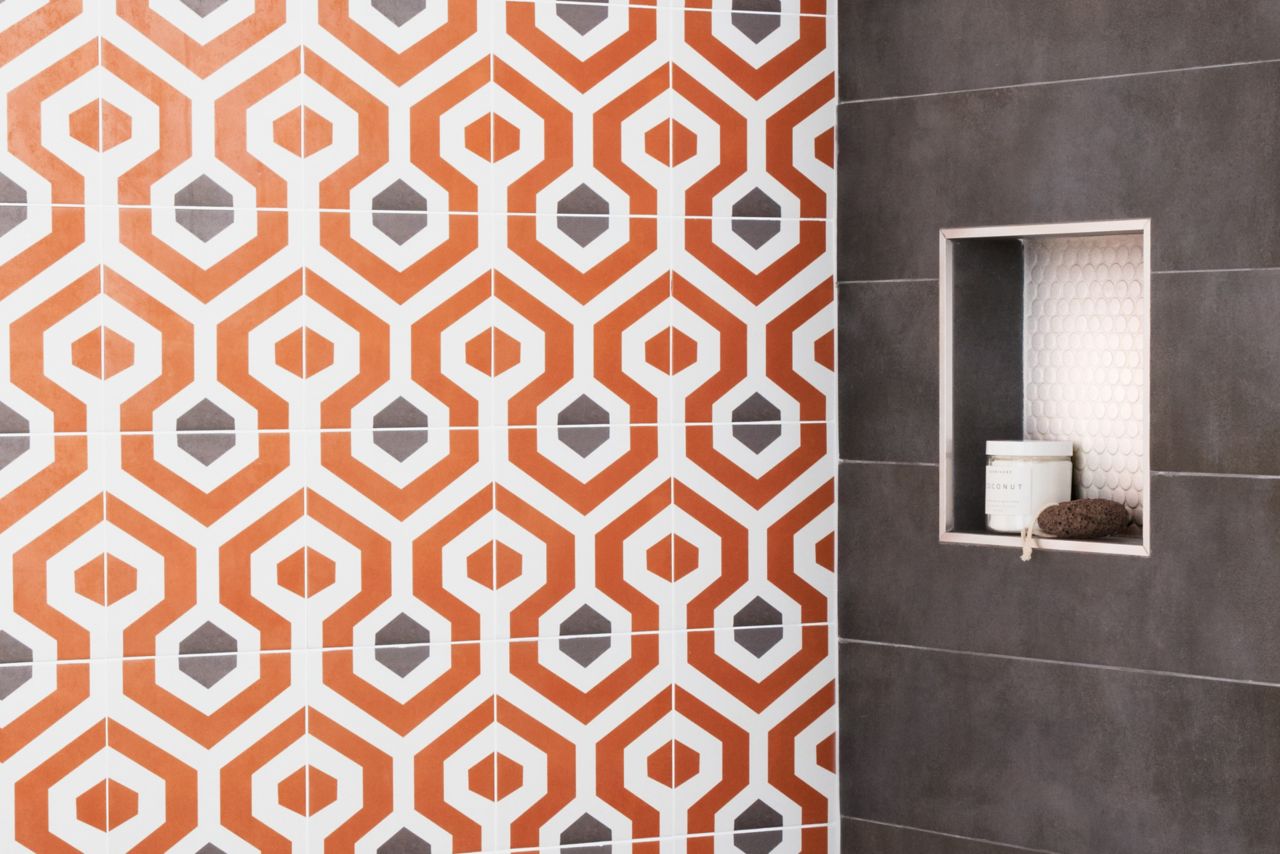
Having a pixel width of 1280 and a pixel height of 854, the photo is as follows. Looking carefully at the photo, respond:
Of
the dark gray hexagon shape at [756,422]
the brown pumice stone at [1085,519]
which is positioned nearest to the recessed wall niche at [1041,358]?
the brown pumice stone at [1085,519]

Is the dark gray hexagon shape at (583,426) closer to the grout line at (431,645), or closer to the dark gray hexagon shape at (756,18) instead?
the grout line at (431,645)

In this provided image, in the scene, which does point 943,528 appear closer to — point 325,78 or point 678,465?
point 678,465

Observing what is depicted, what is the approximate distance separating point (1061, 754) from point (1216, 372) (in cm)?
62

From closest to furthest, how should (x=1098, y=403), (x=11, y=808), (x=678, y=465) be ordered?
1. (x=11, y=808)
2. (x=1098, y=403)
3. (x=678, y=465)

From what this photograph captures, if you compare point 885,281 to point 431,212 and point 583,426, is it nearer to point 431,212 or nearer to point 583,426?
point 583,426

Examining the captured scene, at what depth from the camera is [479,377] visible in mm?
2279

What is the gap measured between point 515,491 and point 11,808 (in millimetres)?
878

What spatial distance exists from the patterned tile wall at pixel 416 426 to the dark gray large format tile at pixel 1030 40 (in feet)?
0.30

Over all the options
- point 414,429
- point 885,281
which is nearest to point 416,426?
point 414,429

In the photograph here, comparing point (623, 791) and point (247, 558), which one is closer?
point (247, 558)

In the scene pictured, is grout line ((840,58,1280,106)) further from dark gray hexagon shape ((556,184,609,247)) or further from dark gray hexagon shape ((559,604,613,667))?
dark gray hexagon shape ((559,604,613,667))

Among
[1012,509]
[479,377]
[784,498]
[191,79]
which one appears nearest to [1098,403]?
[1012,509]

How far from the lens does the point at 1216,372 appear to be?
79.2 inches

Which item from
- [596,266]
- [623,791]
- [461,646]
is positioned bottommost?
[623,791]
